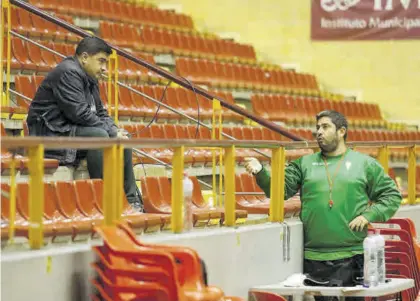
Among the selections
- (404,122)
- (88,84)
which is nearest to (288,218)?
(88,84)

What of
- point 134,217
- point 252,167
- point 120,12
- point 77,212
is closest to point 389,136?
point 120,12

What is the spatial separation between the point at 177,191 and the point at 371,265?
3.55 ft

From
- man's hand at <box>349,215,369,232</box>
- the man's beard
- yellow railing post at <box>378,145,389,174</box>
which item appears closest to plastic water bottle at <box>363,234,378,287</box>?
man's hand at <box>349,215,369,232</box>

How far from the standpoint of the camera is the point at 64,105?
18.8ft

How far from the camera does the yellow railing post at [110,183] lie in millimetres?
4312

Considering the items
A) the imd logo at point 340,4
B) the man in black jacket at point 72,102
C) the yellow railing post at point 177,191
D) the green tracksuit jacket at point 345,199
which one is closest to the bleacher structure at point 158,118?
the yellow railing post at point 177,191

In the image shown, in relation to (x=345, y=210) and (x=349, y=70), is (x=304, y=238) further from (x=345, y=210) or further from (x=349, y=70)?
(x=349, y=70)

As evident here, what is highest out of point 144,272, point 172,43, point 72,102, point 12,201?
point 172,43

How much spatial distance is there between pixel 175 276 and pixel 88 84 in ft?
7.02

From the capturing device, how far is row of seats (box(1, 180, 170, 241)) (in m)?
4.46

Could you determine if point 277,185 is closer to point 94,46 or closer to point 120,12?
point 94,46

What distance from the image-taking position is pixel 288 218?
607 cm

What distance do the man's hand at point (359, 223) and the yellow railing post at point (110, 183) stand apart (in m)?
1.53

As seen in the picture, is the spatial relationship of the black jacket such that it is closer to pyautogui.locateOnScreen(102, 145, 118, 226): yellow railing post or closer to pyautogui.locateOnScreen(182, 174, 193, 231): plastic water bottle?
pyautogui.locateOnScreen(182, 174, 193, 231): plastic water bottle
